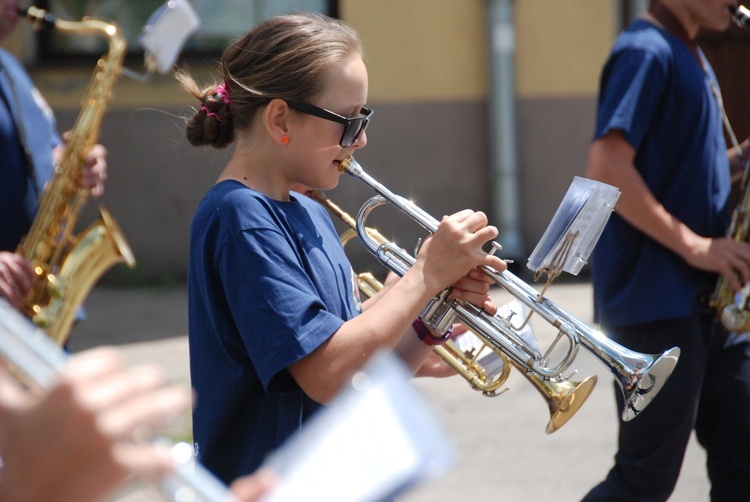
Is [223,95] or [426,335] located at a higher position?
[223,95]

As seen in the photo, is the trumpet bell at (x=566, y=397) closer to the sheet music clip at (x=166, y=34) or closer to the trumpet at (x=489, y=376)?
the trumpet at (x=489, y=376)

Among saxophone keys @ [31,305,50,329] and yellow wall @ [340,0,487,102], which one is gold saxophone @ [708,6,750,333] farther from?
yellow wall @ [340,0,487,102]

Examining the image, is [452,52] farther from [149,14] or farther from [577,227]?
[577,227]

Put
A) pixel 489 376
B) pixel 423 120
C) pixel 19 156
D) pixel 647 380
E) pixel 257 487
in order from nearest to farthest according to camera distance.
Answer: pixel 257 487 → pixel 647 380 → pixel 489 376 → pixel 19 156 → pixel 423 120

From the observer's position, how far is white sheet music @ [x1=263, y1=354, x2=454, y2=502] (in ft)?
2.89

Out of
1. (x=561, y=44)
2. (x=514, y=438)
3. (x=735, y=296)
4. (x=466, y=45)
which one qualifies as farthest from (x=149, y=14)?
(x=735, y=296)

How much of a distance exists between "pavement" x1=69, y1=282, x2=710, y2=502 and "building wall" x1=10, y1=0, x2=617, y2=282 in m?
1.57

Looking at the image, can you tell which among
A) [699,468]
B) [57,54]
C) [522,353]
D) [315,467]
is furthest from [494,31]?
[315,467]

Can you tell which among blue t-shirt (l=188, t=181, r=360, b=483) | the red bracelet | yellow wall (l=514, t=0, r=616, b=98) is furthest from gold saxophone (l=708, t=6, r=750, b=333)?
yellow wall (l=514, t=0, r=616, b=98)

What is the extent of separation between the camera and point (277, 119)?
205cm

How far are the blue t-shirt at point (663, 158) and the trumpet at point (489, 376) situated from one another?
0.50 m

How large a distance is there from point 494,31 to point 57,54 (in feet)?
10.9

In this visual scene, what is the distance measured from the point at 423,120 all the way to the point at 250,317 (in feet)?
19.3

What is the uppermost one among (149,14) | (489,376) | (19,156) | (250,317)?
(250,317)
